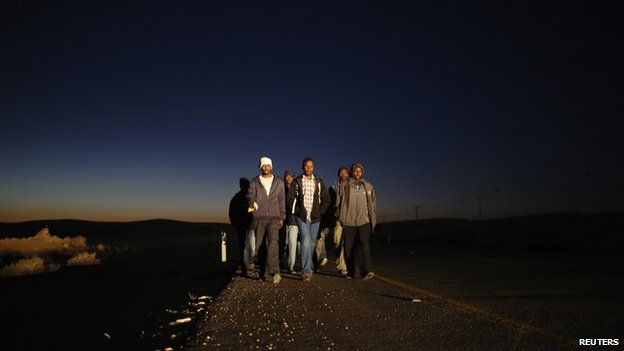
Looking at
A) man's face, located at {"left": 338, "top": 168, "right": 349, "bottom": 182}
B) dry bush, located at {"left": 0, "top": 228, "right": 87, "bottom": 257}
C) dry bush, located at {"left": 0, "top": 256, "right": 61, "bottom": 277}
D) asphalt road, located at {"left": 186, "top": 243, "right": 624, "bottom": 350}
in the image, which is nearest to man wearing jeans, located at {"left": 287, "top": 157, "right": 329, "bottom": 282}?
asphalt road, located at {"left": 186, "top": 243, "right": 624, "bottom": 350}

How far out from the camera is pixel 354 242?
354 inches

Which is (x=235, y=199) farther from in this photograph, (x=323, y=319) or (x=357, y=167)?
(x=323, y=319)

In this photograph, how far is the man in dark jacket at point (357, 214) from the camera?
884cm

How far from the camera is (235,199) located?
37.1ft

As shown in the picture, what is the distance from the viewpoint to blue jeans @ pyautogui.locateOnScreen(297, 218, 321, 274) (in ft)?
27.3

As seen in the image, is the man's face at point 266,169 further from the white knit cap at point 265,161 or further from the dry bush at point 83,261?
the dry bush at point 83,261

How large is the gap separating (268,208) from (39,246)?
2125 centimetres

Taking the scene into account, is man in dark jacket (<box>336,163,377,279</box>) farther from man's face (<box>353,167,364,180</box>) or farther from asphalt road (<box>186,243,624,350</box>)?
asphalt road (<box>186,243,624,350</box>)

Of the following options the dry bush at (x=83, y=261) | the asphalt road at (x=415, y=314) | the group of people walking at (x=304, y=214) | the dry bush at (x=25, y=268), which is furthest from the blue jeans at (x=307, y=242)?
the dry bush at (x=83, y=261)

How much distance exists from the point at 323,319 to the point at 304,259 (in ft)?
11.3

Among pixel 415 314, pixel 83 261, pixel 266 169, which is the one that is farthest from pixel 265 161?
pixel 83 261

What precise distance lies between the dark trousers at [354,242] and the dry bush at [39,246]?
19642 millimetres

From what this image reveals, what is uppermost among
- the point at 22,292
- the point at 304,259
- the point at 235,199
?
the point at 235,199

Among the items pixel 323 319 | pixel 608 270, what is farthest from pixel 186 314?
pixel 608 270
